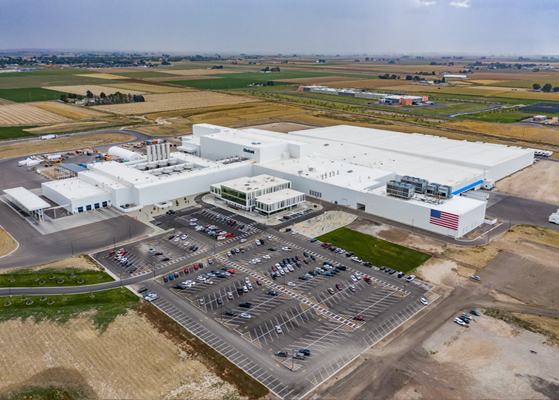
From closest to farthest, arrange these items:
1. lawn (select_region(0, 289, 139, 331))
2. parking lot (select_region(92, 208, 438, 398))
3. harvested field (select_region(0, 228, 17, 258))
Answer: parking lot (select_region(92, 208, 438, 398))
lawn (select_region(0, 289, 139, 331))
harvested field (select_region(0, 228, 17, 258))

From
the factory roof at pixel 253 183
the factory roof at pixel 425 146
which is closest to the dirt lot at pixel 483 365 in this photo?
the factory roof at pixel 253 183

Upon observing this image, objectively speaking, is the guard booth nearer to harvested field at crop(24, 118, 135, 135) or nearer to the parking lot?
the parking lot

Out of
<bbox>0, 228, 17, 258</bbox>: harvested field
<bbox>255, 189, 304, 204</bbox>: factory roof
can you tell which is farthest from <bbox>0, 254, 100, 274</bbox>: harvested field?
<bbox>255, 189, 304, 204</bbox>: factory roof

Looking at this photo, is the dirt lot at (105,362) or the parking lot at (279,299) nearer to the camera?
the dirt lot at (105,362)

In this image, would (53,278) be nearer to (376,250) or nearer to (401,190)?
(376,250)

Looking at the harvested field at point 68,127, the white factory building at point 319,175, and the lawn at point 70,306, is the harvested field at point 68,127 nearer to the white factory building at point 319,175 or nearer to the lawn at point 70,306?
the white factory building at point 319,175

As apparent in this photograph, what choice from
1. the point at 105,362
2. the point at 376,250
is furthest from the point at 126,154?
the point at 105,362

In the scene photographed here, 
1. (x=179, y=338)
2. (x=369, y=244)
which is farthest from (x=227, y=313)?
(x=369, y=244)
